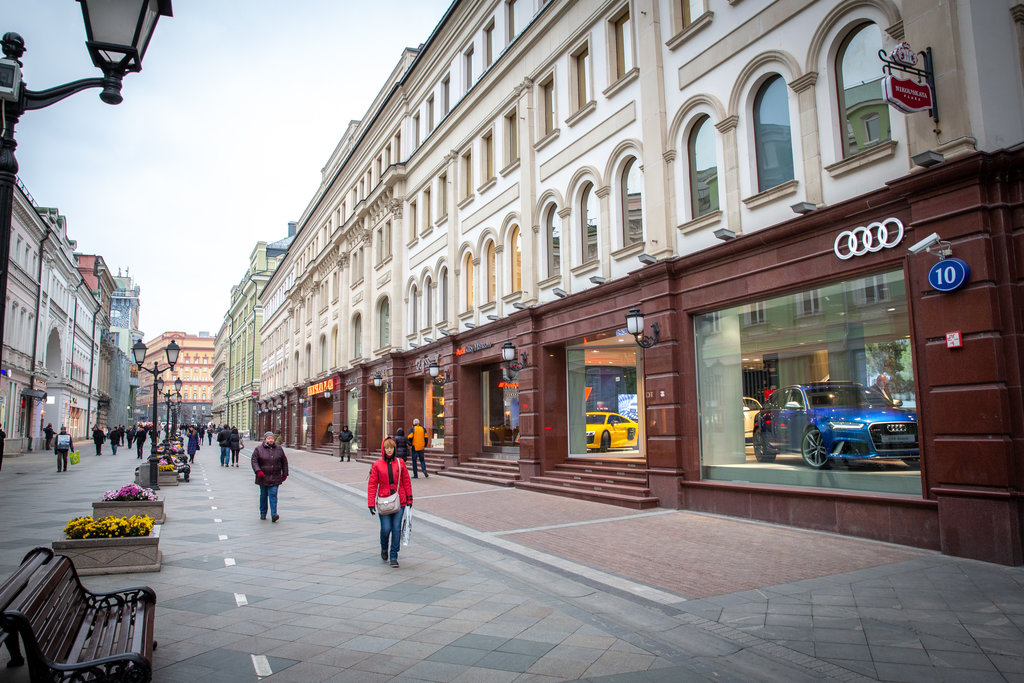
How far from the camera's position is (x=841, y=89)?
10.9 meters

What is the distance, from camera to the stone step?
13.7 m

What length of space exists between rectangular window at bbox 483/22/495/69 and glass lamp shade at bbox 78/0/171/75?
20.7 m

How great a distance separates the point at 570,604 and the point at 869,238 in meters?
6.90

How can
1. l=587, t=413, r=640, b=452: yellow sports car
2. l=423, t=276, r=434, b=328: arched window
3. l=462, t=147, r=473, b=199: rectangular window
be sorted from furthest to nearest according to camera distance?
l=423, t=276, r=434, b=328: arched window, l=462, t=147, r=473, b=199: rectangular window, l=587, t=413, r=640, b=452: yellow sports car

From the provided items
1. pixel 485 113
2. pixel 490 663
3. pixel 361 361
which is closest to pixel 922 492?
pixel 490 663

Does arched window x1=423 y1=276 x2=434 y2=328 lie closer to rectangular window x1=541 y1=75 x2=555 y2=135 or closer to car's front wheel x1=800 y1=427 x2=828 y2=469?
rectangular window x1=541 y1=75 x2=555 y2=135

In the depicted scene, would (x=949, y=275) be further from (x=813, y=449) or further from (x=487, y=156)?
(x=487, y=156)

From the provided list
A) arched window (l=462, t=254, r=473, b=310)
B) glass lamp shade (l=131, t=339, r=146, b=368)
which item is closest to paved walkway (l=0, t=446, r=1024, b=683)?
glass lamp shade (l=131, t=339, r=146, b=368)

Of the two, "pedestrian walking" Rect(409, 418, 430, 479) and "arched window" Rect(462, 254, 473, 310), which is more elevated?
"arched window" Rect(462, 254, 473, 310)

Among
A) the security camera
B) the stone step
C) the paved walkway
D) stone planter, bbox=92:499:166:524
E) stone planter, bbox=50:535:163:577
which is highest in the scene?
the security camera

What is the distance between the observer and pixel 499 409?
23.0m

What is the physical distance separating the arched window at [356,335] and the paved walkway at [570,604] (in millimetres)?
25107

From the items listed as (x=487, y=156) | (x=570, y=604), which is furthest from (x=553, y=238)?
(x=570, y=604)

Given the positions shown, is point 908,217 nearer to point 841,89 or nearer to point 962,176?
point 962,176
